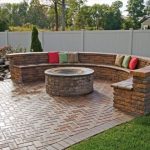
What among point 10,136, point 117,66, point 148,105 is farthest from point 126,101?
point 117,66

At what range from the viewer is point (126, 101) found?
5766 millimetres

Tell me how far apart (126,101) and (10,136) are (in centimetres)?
248

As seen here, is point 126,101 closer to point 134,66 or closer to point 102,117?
point 102,117

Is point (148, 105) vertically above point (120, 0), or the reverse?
point (120, 0)

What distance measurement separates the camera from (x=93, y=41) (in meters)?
15.0

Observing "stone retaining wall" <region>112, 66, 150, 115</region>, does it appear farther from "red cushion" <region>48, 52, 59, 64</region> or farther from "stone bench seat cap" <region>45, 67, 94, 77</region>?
"red cushion" <region>48, 52, 59, 64</region>

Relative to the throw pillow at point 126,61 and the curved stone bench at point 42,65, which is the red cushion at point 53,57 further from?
the throw pillow at point 126,61

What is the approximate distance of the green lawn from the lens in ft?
13.4

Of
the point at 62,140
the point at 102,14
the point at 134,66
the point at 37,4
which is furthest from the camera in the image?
the point at 102,14

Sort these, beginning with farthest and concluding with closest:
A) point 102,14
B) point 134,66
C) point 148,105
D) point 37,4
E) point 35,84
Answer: point 102,14, point 37,4, point 35,84, point 134,66, point 148,105

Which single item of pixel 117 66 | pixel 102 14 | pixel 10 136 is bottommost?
pixel 10 136

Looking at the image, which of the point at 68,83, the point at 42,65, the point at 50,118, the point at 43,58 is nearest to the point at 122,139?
the point at 50,118

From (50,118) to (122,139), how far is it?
68.9 inches

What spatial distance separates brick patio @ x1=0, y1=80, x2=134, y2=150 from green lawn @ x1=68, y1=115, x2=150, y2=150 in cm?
23
